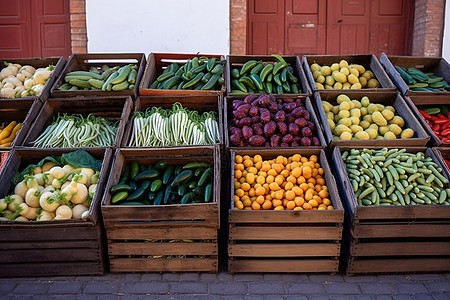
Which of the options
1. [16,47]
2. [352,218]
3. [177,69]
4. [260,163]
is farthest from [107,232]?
[16,47]

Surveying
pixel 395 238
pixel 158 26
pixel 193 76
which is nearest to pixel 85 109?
pixel 193 76

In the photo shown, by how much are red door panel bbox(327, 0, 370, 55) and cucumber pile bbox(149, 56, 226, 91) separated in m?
3.55

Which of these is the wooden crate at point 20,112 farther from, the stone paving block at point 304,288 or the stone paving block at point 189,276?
the stone paving block at point 304,288

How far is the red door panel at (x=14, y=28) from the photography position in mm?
7730

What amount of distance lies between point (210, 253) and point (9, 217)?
1.72 metres

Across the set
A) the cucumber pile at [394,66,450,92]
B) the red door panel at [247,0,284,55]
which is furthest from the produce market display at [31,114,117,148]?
the red door panel at [247,0,284,55]

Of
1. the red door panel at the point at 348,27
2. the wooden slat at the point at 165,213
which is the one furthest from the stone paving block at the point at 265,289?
the red door panel at the point at 348,27

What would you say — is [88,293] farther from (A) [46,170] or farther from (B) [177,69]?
(B) [177,69]

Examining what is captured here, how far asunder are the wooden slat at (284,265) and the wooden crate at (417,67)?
7.42ft

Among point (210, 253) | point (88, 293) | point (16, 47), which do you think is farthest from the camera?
point (16, 47)

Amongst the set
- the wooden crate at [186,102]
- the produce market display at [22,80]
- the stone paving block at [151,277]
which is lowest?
the stone paving block at [151,277]

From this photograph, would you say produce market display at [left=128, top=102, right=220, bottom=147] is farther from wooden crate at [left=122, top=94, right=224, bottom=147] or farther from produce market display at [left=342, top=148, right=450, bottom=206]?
produce market display at [left=342, top=148, right=450, bottom=206]

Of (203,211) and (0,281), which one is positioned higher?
(203,211)

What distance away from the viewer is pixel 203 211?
3.34 metres
